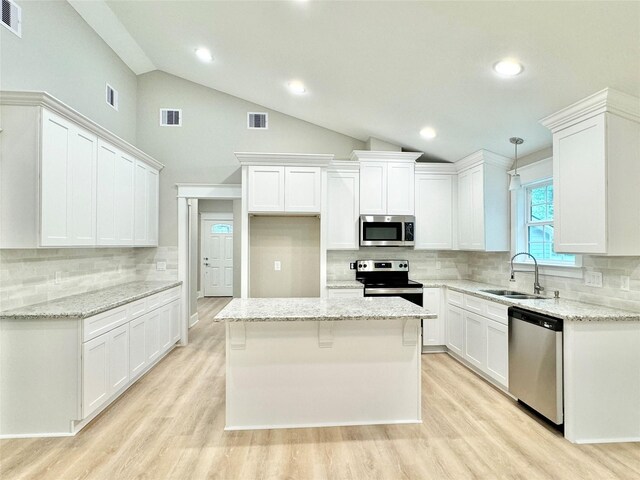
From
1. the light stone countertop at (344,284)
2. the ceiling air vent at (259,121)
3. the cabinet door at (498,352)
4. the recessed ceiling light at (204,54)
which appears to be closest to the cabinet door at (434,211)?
the light stone countertop at (344,284)

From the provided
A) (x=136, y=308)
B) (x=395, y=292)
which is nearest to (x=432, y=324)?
(x=395, y=292)

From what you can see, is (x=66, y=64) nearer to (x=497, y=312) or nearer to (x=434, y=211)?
(x=434, y=211)

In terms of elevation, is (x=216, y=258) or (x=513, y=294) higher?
→ (x=216, y=258)

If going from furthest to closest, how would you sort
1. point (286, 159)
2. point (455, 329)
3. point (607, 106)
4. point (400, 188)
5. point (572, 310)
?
point (400, 188)
point (455, 329)
point (286, 159)
point (572, 310)
point (607, 106)

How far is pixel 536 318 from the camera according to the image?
8.56ft

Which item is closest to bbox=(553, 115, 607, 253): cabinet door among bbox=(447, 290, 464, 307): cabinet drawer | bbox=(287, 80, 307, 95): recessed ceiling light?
bbox=(447, 290, 464, 307): cabinet drawer

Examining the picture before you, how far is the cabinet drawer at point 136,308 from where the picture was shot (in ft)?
10.4

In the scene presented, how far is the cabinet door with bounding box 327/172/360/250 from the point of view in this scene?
4.42 meters

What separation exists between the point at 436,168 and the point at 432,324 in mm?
2160

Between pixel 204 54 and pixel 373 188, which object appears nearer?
pixel 204 54

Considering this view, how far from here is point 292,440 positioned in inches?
91.8

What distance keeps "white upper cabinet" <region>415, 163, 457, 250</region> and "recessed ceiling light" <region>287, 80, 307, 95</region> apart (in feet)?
6.26

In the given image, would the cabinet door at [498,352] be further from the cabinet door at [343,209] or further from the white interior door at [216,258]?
the white interior door at [216,258]

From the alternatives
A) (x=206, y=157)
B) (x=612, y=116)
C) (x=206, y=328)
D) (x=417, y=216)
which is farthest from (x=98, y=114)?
(x=612, y=116)
